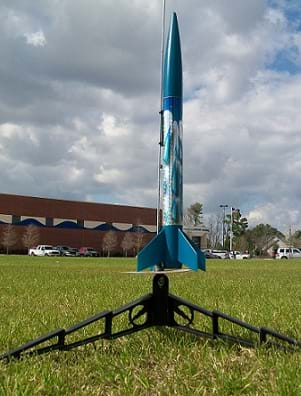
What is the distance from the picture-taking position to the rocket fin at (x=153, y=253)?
5312 millimetres

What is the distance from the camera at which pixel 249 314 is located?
711 centimetres

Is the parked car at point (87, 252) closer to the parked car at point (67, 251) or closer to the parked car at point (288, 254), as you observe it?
the parked car at point (67, 251)

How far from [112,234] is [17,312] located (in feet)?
226

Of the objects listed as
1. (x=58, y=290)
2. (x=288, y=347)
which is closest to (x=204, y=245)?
(x=58, y=290)

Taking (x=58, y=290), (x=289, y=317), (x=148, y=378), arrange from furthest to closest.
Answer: (x=58, y=290) → (x=289, y=317) → (x=148, y=378)

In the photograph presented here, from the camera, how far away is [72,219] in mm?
75312

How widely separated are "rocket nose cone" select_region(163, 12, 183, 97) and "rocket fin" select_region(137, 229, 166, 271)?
4.94 feet

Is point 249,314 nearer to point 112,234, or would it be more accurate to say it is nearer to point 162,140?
point 162,140

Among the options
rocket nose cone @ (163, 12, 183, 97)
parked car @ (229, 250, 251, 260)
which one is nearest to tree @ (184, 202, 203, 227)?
parked car @ (229, 250, 251, 260)

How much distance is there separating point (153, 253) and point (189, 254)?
371 millimetres

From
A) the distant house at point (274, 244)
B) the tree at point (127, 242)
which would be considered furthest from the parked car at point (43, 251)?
the distant house at point (274, 244)

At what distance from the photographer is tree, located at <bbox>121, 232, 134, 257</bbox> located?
7738 centimetres

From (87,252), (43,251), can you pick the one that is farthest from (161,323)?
(87,252)

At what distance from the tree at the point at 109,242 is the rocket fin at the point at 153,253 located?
6983 cm
